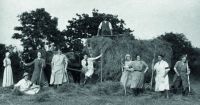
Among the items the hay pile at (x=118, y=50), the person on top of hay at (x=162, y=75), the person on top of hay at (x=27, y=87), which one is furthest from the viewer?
the hay pile at (x=118, y=50)

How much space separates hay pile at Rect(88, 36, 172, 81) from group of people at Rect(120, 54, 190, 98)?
1.56 metres

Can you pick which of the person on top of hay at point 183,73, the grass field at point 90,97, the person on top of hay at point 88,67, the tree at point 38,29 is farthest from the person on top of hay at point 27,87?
the tree at point 38,29

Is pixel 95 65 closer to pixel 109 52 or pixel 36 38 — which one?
pixel 109 52

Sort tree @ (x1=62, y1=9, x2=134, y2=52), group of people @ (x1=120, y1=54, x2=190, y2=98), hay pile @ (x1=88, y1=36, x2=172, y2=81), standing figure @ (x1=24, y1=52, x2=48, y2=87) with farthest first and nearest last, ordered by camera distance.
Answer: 1. tree @ (x1=62, y1=9, x2=134, y2=52)
2. hay pile @ (x1=88, y1=36, x2=172, y2=81)
3. standing figure @ (x1=24, y1=52, x2=48, y2=87)
4. group of people @ (x1=120, y1=54, x2=190, y2=98)

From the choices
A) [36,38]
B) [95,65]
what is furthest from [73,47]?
[95,65]

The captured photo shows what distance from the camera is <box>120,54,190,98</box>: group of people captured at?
15609mm

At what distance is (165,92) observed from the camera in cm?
1546

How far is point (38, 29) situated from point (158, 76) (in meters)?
23.8

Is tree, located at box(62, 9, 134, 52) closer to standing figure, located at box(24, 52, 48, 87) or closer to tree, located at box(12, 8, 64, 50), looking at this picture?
tree, located at box(12, 8, 64, 50)

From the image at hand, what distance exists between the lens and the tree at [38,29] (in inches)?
1441

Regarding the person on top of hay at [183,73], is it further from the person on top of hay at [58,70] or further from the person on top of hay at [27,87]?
the person on top of hay at [27,87]

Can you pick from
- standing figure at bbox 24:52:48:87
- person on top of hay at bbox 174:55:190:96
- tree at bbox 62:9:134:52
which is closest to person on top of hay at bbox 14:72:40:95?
standing figure at bbox 24:52:48:87

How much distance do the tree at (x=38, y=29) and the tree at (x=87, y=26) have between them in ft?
4.57

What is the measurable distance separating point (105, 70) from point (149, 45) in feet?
7.97
